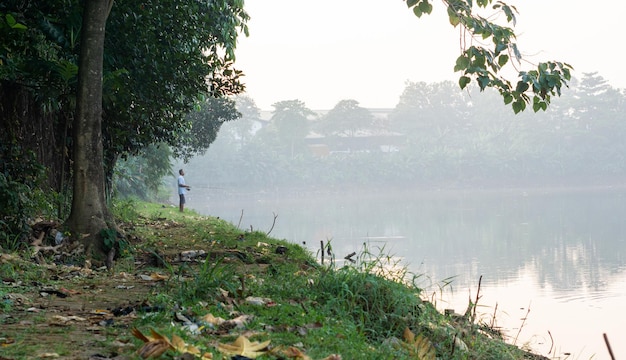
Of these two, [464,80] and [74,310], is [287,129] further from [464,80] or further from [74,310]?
[74,310]

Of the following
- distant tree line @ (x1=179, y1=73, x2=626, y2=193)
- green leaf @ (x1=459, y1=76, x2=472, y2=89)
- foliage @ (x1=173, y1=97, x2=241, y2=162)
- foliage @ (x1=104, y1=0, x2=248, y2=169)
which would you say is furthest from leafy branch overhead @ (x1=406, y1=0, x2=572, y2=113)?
distant tree line @ (x1=179, y1=73, x2=626, y2=193)

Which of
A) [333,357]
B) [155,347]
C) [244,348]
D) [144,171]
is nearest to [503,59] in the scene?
[333,357]

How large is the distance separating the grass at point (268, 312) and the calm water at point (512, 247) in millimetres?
951

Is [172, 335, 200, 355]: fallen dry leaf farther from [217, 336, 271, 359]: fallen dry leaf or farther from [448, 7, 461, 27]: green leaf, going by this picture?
[448, 7, 461, 27]: green leaf

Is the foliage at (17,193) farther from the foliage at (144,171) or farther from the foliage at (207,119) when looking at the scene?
the foliage at (144,171)

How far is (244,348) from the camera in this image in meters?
3.56

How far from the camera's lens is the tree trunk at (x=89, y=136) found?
7262 mm

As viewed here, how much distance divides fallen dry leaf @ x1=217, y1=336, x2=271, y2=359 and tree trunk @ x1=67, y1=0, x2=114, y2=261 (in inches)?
155

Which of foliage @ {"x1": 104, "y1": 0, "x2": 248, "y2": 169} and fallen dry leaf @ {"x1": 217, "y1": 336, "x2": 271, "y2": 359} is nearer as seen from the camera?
fallen dry leaf @ {"x1": 217, "y1": 336, "x2": 271, "y2": 359}

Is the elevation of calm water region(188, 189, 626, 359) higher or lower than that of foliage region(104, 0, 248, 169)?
lower

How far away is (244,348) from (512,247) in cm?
2427

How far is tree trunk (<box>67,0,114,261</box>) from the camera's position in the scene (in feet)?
23.8

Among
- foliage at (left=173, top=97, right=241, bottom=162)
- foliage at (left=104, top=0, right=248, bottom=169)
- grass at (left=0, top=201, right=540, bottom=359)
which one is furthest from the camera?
foliage at (left=173, top=97, right=241, bottom=162)

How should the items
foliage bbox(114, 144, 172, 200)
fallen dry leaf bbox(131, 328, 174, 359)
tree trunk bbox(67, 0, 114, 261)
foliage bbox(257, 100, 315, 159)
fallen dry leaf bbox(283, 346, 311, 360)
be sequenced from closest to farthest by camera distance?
fallen dry leaf bbox(131, 328, 174, 359) < fallen dry leaf bbox(283, 346, 311, 360) < tree trunk bbox(67, 0, 114, 261) < foliage bbox(114, 144, 172, 200) < foliage bbox(257, 100, 315, 159)
